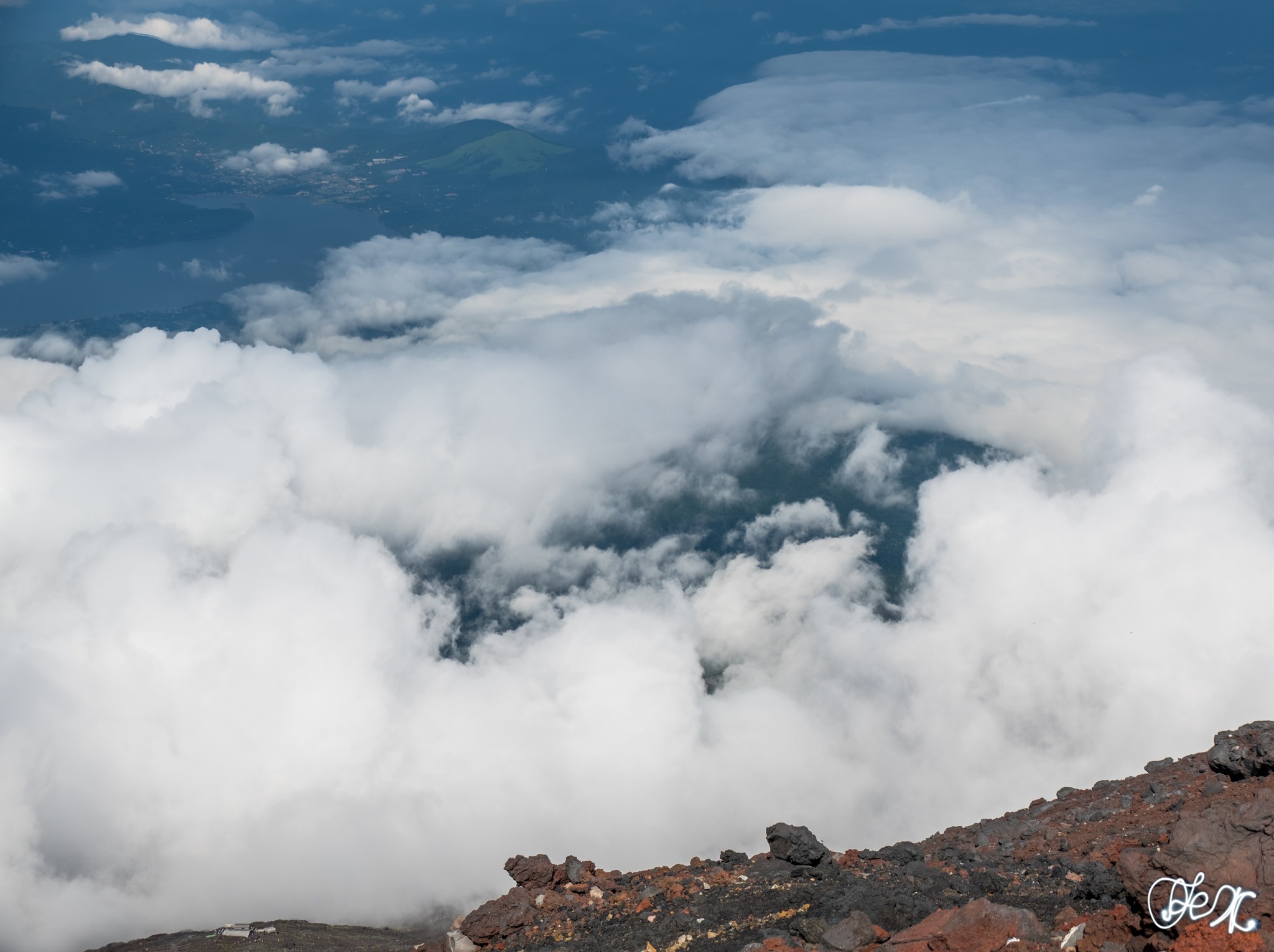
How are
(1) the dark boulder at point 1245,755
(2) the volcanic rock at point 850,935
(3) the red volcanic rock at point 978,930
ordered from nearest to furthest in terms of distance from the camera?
(3) the red volcanic rock at point 978,930 → (2) the volcanic rock at point 850,935 → (1) the dark boulder at point 1245,755

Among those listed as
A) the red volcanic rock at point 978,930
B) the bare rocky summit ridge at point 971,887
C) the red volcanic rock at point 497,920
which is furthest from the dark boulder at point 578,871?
the red volcanic rock at point 978,930

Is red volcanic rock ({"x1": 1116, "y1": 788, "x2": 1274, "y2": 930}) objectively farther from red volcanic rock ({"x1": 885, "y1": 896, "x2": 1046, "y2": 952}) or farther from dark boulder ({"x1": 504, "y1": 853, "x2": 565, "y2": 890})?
dark boulder ({"x1": 504, "y1": 853, "x2": 565, "y2": 890})

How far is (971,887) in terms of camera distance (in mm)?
31734

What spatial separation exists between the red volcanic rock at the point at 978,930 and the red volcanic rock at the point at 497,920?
17.7 meters

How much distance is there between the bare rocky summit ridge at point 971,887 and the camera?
22.2m

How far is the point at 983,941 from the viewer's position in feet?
75.7

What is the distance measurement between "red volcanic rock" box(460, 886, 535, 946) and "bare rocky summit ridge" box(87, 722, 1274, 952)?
55mm

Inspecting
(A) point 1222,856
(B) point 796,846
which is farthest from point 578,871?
(A) point 1222,856

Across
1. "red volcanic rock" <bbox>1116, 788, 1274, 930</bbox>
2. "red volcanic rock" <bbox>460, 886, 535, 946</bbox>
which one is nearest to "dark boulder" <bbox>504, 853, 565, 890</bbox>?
"red volcanic rock" <bbox>460, 886, 535, 946</bbox>

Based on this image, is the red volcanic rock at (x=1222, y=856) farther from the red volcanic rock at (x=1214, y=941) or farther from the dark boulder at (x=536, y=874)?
the dark boulder at (x=536, y=874)

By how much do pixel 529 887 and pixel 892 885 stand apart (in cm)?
1570

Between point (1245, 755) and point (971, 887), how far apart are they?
14646 mm

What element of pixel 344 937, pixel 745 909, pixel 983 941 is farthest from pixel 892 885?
pixel 344 937

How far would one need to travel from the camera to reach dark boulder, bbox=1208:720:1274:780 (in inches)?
1432
